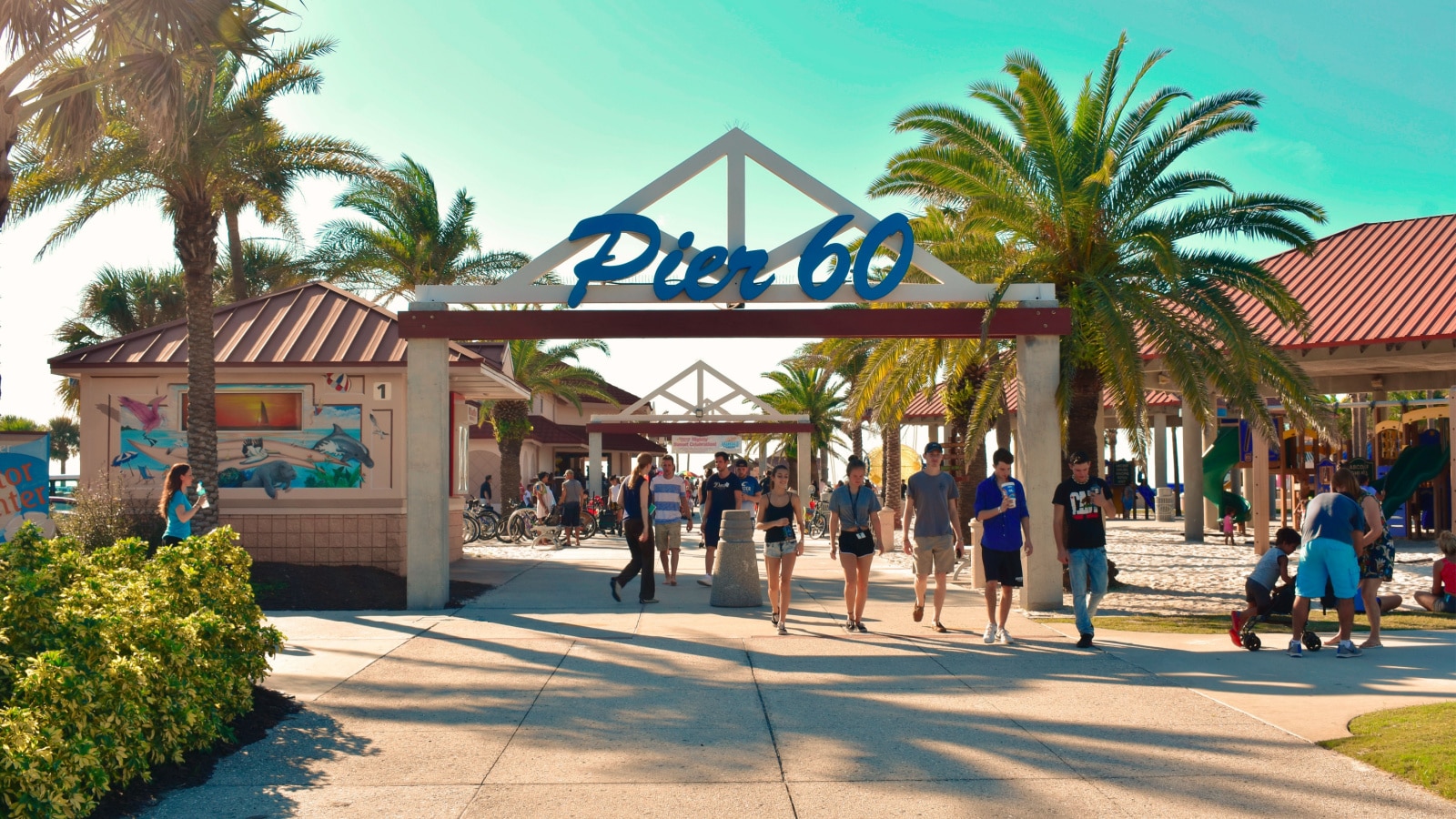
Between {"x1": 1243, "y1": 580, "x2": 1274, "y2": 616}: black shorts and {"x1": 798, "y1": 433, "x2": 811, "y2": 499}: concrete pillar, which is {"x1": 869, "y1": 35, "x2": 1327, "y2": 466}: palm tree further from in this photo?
{"x1": 798, "y1": 433, "x2": 811, "y2": 499}: concrete pillar

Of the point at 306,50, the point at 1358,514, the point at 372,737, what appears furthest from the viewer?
the point at 306,50

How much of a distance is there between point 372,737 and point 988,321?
319 inches

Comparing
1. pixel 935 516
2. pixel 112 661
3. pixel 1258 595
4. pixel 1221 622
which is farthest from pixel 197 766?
pixel 1221 622

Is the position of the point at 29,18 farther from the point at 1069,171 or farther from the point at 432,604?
the point at 1069,171

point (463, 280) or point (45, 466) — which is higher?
point (463, 280)

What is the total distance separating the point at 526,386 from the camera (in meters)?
37.4

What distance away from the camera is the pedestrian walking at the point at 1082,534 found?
9914 mm

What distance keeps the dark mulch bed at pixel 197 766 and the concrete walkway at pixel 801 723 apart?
111 mm

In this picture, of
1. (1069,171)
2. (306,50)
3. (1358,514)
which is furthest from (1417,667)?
(306,50)

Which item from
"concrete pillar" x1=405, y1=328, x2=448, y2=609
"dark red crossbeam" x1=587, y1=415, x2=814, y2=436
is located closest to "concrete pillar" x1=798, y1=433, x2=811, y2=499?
"dark red crossbeam" x1=587, y1=415, x2=814, y2=436

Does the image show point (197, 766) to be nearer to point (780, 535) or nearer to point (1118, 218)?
point (780, 535)

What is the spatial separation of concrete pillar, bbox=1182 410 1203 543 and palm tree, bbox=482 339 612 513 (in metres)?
16.1

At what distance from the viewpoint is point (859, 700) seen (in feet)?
25.4

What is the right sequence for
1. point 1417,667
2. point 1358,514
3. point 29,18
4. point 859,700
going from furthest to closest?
point 29,18 → point 1358,514 → point 1417,667 → point 859,700
